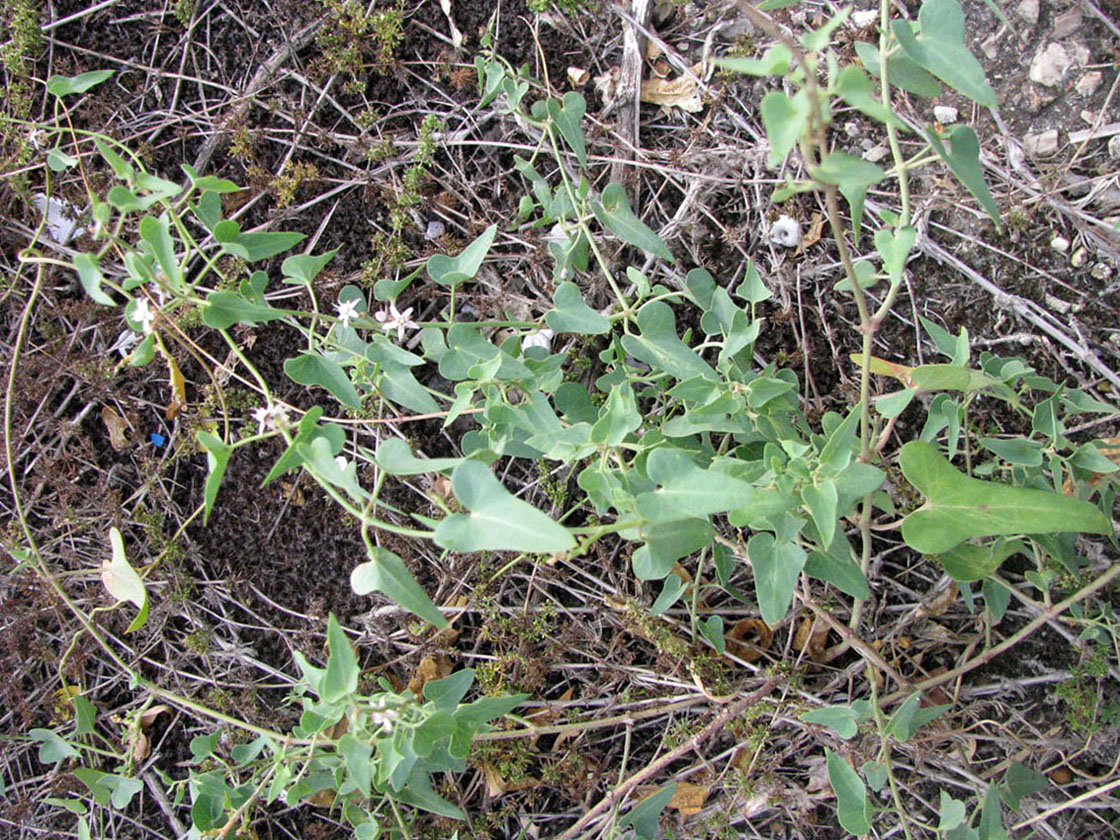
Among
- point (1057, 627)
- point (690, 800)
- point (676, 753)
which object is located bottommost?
point (690, 800)

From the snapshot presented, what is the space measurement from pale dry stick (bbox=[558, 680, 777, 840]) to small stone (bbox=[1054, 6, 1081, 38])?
6.24 ft

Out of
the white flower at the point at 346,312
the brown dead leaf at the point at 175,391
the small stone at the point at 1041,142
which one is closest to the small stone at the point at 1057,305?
the small stone at the point at 1041,142

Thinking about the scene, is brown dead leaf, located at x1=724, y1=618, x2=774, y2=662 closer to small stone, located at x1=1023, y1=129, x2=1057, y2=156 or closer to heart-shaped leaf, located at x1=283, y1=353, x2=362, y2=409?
heart-shaped leaf, located at x1=283, y1=353, x2=362, y2=409

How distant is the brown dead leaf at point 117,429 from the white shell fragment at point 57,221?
0.56 m

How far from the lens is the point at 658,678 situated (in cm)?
231

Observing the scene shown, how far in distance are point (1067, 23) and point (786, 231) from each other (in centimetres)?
92

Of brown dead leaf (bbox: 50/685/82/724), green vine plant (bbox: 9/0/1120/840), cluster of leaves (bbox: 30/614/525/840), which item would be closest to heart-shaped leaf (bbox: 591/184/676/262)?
green vine plant (bbox: 9/0/1120/840)

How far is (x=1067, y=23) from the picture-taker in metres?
2.33

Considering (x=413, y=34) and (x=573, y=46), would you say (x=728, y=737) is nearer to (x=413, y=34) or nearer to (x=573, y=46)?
(x=573, y=46)

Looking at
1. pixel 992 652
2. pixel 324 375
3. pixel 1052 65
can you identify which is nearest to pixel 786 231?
pixel 1052 65

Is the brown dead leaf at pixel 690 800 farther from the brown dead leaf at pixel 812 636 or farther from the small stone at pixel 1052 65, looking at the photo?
the small stone at pixel 1052 65

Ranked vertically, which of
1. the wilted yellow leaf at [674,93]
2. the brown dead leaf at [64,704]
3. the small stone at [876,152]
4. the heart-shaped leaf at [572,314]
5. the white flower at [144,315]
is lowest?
the brown dead leaf at [64,704]

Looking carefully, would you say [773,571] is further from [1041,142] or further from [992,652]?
[1041,142]

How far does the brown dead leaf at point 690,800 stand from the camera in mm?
2305
